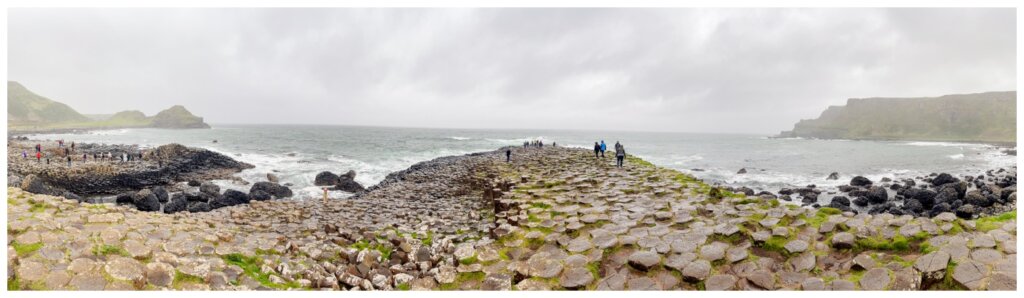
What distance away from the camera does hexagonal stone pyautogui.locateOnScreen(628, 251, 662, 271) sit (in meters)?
6.22

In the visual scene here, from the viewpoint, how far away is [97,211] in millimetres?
8703

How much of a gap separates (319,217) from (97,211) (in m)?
5.25

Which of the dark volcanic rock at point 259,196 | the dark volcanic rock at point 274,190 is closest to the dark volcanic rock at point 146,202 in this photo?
the dark volcanic rock at point 259,196

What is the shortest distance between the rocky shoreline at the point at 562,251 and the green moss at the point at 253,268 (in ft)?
0.10

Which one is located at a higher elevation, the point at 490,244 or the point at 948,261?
the point at 948,261

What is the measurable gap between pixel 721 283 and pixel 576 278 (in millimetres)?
1899

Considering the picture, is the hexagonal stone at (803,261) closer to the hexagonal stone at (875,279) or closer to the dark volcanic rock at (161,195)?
the hexagonal stone at (875,279)

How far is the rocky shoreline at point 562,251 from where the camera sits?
5.39 m

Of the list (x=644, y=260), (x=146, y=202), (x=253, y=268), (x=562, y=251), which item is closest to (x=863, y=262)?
(x=644, y=260)

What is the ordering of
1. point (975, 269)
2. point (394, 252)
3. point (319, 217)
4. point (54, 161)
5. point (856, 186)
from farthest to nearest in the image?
1. point (54, 161)
2. point (856, 186)
3. point (319, 217)
4. point (394, 252)
5. point (975, 269)

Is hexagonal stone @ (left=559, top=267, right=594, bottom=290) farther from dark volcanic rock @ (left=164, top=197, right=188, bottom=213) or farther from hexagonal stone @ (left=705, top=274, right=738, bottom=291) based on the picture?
dark volcanic rock @ (left=164, top=197, right=188, bottom=213)

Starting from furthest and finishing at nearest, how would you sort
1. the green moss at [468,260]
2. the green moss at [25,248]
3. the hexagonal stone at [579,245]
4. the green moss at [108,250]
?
the hexagonal stone at [579,245] → the green moss at [468,260] → the green moss at [108,250] → the green moss at [25,248]
